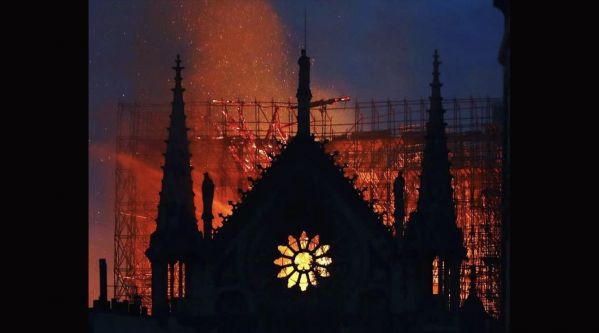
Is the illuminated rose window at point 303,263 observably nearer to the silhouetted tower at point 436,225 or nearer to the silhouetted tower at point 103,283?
the silhouetted tower at point 436,225

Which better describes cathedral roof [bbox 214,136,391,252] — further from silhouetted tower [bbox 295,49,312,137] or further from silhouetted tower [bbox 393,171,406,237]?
silhouetted tower [bbox 393,171,406,237]

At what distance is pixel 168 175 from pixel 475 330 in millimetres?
9407

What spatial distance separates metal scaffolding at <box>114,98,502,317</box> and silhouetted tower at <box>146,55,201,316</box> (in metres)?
16.5

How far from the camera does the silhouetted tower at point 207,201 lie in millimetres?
41406

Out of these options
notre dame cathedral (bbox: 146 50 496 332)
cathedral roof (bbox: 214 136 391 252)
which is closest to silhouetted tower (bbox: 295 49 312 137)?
notre dame cathedral (bbox: 146 50 496 332)

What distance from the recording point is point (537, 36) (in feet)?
63.3

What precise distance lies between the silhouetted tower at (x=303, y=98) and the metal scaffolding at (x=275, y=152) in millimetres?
15721

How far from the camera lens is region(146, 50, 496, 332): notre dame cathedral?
41.6m

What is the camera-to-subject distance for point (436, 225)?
41344 mm

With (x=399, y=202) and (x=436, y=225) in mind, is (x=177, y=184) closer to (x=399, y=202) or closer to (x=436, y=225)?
(x=399, y=202)

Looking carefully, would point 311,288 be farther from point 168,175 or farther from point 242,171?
point 242,171

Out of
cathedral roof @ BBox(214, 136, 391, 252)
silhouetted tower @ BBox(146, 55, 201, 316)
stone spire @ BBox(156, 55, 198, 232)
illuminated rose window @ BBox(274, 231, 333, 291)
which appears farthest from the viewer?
→ illuminated rose window @ BBox(274, 231, 333, 291)

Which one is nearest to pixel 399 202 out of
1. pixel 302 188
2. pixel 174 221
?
pixel 302 188
